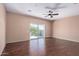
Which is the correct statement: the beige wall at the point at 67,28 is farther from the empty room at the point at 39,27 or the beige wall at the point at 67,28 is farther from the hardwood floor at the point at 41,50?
the hardwood floor at the point at 41,50

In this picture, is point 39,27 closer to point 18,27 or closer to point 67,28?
point 67,28

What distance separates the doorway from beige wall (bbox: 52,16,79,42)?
1453 millimetres

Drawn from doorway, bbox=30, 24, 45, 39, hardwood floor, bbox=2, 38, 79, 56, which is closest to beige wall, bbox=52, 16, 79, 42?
doorway, bbox=30, 24, 45, 39

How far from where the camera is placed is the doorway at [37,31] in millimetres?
8868

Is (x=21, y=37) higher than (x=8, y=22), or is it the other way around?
(x=8, y=22)

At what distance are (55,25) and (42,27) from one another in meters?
1.54

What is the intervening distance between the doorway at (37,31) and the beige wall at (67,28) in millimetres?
1453

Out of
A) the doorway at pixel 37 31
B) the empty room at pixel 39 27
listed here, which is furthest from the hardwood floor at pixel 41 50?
the doorway at pixel 37 31

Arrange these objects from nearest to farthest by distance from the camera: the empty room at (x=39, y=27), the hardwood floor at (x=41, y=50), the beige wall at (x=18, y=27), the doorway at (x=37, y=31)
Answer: the hardwood floor at (x=41, y=50)
the empty room at (x=39, y=27)
the beige wall at (x=18, y=27)
the doorway at (x=37, y=31)

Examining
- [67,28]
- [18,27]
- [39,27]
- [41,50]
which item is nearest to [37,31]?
[39,27]

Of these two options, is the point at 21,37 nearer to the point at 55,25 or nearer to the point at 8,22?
the point at 8,22

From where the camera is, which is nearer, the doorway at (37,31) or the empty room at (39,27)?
the empty room at (39,27)

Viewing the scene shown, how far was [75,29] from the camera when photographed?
7680 mm

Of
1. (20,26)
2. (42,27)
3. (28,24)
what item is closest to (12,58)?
(20,26)
